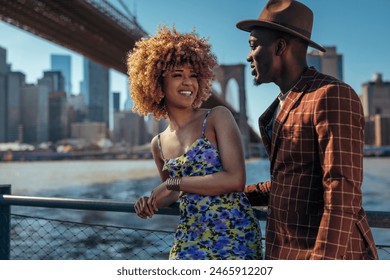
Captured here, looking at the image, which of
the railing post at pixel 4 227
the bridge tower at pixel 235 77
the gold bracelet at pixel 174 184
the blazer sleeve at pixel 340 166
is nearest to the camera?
the blazer sleeve at pixel 340 166

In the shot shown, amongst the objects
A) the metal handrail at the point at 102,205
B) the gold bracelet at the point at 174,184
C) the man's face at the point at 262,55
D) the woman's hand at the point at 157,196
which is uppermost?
the man's face at the point at 262,55

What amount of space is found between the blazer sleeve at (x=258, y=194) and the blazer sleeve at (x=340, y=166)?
1.48ft

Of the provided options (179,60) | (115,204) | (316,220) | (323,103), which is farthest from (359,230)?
(115,204)

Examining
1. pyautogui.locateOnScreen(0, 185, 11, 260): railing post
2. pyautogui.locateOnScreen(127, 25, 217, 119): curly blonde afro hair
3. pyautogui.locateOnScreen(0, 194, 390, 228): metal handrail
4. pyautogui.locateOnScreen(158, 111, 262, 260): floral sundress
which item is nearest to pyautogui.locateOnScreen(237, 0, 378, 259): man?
pyautogui.locateOnScreen(158, 111, 262, 260): floral sundress

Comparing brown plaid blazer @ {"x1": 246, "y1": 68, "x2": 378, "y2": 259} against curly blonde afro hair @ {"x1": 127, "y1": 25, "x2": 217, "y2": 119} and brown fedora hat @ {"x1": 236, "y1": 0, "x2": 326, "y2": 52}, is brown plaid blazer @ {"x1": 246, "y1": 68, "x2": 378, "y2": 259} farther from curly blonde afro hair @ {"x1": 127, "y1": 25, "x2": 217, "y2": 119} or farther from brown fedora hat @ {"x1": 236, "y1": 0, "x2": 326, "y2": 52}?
curly blonde afro hair @ {"x1": 127, "y1": 25, "x2": 217, "y2": 119}

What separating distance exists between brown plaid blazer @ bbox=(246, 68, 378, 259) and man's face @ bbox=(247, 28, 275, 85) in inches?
3.7

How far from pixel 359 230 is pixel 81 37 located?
22.0m

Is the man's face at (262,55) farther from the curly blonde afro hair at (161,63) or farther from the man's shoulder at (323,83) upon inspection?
the curly blonde afro hair at (161,63)

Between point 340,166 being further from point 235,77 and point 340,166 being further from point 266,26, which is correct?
point 235,77

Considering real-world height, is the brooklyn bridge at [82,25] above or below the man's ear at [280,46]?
above

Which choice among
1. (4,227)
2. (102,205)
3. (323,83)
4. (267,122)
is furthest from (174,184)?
(4,227)

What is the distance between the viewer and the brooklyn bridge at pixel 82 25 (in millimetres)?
19234

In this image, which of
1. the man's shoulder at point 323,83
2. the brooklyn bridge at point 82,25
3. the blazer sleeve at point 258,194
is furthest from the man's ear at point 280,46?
the brooklyn bridge at point 82,25
